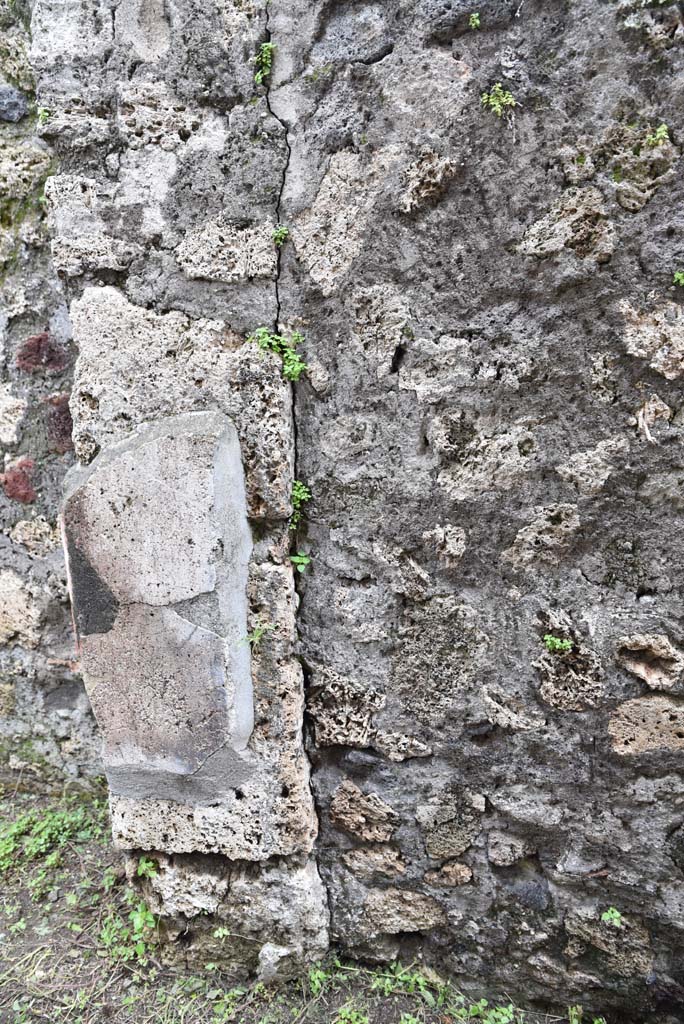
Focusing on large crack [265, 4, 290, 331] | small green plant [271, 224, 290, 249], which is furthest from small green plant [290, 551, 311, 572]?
small green plant [271, 224, 290, 249]

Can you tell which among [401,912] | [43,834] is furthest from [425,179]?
[43,834]

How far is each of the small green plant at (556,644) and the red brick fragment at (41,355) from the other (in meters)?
1.87

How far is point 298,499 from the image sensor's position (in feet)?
5.30

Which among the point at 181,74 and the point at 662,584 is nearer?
the point at 662,584

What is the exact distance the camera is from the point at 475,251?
4.66ft

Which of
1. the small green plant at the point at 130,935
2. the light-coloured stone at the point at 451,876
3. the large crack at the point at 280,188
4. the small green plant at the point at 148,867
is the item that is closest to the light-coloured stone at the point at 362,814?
the light-coloured stone at the point at 451,876

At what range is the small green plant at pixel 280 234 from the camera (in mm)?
1541

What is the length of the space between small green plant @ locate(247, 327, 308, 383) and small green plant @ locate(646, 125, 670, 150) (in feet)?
2.87

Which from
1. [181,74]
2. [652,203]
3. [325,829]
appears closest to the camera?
[652,203]

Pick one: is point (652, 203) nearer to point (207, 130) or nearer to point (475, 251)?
point (475, 251)

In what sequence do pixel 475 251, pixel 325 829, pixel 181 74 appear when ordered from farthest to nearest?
pixel 325 829 < pixel 181 74 < pixel 475 251

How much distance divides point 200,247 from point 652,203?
1.06 m

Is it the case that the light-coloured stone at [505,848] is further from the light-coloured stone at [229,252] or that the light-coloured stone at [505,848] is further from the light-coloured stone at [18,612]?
the light-coloured stone at [18,612]

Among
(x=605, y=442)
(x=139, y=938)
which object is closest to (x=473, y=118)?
(x=605, y=442)
